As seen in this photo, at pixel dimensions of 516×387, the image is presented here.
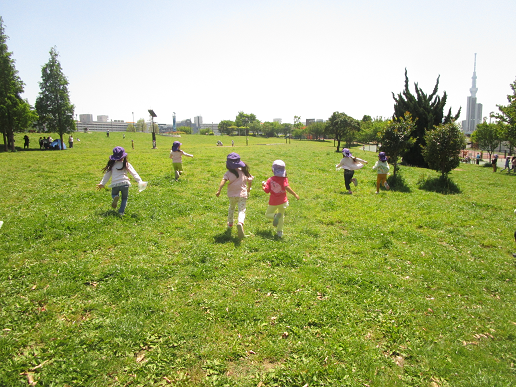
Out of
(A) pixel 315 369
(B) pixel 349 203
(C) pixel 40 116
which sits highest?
(C) pixel 40 116

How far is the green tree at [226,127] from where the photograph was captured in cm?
12589

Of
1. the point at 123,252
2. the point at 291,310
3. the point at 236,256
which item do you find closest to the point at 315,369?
the point at 291,310

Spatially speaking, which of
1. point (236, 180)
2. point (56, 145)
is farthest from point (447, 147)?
point (56, 145)

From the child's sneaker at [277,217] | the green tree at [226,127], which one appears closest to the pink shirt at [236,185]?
the child's sneaker at [277,217]

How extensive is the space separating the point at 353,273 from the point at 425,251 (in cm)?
262

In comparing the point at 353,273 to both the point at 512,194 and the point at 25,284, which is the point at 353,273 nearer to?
the point at 25,284

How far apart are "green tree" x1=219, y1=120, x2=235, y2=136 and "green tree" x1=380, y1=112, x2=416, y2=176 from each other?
363 ft

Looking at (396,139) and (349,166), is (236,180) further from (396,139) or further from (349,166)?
(396,139)

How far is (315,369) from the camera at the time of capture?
378 centimetres

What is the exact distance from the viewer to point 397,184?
15.1 metres

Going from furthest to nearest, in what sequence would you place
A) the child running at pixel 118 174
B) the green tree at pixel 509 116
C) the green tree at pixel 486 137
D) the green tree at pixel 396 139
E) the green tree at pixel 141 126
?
the green tree at pixel 141 126, the green tree at pixel 486 137, the green tree at pixel 509 116, the green tree at pixel 396 139, the child running at pixel 118 174

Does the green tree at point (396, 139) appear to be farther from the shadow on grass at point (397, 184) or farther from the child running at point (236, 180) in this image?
the child running at point (236, 180)

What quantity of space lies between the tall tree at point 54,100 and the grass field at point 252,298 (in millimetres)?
33463

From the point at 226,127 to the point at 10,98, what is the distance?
10697 cm
